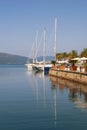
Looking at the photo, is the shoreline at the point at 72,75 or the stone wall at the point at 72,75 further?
the shoreline at the point at 72,75

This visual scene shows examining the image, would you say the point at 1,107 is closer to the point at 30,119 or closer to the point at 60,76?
the point at 30,119

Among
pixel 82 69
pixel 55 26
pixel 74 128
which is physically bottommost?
pixel 74 128

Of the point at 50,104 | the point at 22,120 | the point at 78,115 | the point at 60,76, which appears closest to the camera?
the point at 22,120

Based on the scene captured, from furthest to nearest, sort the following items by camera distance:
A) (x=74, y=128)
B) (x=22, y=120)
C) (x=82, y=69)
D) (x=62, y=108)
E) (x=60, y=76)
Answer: (x=60, y=76) → (x=82, y=69) → (x=62, y=108) → (x=22, y=120) → (x=74, y=128)

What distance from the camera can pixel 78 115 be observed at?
1012 inches

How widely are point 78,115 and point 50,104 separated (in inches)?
256

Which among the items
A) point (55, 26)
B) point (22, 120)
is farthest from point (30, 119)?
point (55, 26)

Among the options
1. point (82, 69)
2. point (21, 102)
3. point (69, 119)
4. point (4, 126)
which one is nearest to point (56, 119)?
point (69, 119)

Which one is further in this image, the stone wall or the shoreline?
the shoreline

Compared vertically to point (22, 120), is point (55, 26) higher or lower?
higher

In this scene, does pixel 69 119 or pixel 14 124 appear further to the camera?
pixel 69 119

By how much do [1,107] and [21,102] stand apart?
372 cm

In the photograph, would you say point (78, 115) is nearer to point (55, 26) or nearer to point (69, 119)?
point (69, 119)

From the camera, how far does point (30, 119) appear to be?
2431cm
